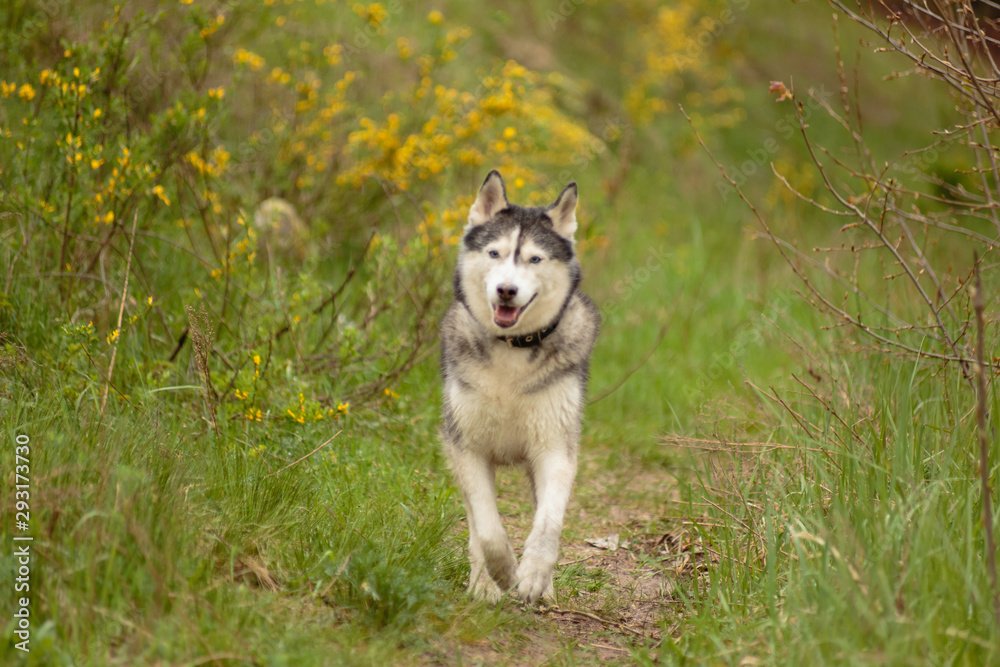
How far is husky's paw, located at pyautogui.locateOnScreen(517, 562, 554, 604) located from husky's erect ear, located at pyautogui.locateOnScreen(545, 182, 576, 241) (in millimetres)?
1590

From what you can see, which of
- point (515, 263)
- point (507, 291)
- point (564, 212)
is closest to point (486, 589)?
point (507, 291)

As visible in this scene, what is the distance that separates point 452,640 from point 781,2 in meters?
13.9

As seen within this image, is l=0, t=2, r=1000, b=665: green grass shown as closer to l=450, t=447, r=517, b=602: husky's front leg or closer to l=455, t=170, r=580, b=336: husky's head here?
l=450, t=447, r=517, b=602: husky's front leg

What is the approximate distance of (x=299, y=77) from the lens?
6797mm

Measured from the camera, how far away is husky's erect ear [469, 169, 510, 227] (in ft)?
12.8

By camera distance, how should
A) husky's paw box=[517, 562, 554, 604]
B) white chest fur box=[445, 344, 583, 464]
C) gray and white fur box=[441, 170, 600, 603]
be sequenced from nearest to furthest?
husky's paw box=[517, 562, 554, 604] < gray and white fur box=[441, 170, 600, 603] < white chest fur box=[445, 344, 583, 464]

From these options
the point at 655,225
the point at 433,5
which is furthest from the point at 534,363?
the point at 433,5

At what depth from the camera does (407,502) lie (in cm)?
405

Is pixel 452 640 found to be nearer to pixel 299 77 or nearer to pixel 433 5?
pixel 299 77

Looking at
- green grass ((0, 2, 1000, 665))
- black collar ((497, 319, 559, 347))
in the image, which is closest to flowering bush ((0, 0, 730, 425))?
green grass ((0, 2, 1000, 665))

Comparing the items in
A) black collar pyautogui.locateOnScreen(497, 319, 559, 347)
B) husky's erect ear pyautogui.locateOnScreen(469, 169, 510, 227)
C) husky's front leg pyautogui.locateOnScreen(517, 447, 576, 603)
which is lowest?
husky's front leg pyautogui.locateOnScreen(517, 447, 576, 603)

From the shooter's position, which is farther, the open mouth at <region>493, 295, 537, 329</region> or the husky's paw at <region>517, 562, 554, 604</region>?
the open mouth at <region>493, 295, 537, 329</region>

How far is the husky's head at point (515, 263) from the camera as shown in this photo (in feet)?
11.6

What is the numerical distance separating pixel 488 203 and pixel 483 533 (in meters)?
1.60
